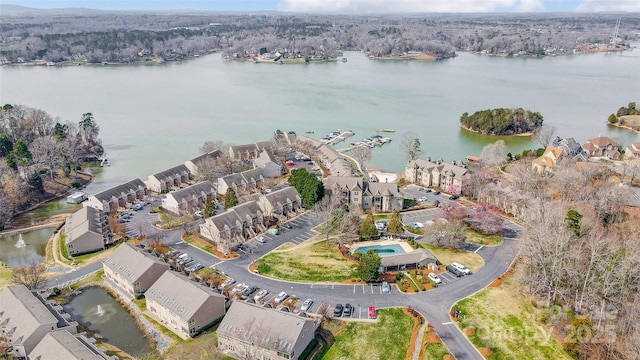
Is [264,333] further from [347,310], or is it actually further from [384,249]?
[384,249]

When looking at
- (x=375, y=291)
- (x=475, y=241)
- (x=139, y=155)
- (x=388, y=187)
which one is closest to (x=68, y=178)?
(x=139, y=155)

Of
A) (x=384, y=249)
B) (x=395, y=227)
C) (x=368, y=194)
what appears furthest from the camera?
(x=368, y=194)

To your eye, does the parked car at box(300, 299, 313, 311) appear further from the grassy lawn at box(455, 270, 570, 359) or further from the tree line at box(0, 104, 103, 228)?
the tree line at box(0, 104, 103, 228)

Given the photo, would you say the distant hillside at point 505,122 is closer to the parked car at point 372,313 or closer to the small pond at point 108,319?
the parked car at point 372,313

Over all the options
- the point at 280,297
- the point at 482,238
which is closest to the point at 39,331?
the point at 280,297

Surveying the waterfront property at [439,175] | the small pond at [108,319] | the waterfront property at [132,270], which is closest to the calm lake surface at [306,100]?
the waterfront property at [439,175]

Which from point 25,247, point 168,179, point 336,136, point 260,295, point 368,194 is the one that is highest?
point 368,194

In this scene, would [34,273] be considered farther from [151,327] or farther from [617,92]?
[617,92]
